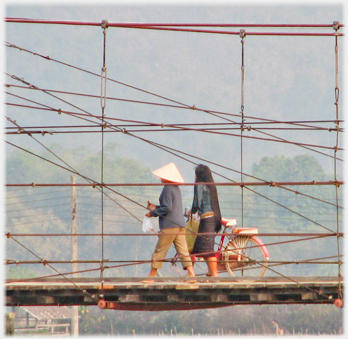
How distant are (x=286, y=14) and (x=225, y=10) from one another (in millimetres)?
13141

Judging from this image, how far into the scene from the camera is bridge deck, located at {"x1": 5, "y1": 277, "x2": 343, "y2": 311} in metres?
9.73

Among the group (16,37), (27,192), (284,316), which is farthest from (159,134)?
(284,316)

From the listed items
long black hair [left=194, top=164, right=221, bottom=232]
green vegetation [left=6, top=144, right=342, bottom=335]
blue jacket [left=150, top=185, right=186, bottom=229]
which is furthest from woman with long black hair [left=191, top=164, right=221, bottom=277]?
green vegetation [left=6, top=144, right=342, bottom=335]

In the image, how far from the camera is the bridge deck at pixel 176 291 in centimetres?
973

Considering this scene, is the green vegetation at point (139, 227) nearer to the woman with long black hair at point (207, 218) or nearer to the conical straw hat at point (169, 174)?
the woman with long black hair at point (207, 218)

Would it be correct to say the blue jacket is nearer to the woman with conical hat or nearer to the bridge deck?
the woman with conical hat

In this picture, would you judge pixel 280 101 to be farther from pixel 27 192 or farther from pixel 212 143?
pixel 27 192

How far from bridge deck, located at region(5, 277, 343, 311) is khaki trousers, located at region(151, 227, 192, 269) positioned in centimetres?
25

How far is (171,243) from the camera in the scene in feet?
33.0

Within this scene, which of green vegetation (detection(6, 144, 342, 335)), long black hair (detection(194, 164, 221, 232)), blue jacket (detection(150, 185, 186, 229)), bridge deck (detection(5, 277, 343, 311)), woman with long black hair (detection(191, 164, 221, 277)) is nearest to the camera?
bridge deck (detection(5, 277, 343, 311))

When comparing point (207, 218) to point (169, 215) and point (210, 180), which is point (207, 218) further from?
point (169, 215)

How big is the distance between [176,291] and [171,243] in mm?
616

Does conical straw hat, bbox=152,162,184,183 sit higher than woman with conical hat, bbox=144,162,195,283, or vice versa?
conical straw hat, bbox=152,162,184,183

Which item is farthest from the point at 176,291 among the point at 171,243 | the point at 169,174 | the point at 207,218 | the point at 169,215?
the point at 169,174
